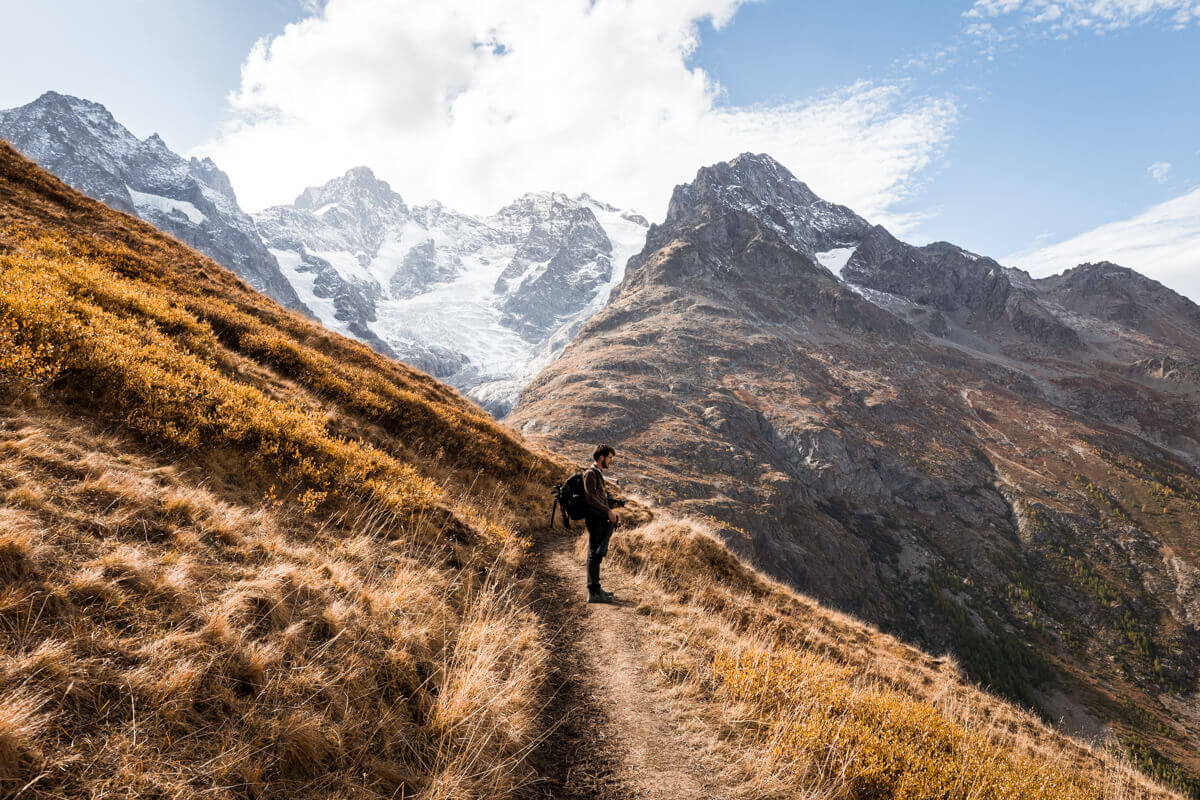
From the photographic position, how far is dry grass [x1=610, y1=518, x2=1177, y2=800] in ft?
17.0

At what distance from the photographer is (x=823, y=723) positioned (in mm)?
5648

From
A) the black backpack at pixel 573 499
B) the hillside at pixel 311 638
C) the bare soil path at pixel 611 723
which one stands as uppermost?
the black backpack at pixel 573 499

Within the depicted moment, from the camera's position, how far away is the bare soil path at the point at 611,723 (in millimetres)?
4758

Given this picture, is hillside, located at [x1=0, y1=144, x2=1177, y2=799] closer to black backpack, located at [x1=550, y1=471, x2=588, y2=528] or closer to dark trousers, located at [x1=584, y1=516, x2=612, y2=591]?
dark trousers, located at [x1=584, y1=516, x2=612, y2=591]

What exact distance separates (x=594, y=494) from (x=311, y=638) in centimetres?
547

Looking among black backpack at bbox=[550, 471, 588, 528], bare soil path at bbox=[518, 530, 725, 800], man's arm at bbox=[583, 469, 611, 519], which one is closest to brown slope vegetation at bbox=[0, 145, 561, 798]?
bare soil path at bbox=[518, 530, 725, 800]

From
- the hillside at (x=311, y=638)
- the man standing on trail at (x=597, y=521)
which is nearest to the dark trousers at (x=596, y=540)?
the man standing on trail at (x=597, y=521)

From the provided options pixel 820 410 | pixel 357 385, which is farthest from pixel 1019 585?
pixel 357 385

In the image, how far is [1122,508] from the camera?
6314 inches

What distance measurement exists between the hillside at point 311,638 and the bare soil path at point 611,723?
0.04m

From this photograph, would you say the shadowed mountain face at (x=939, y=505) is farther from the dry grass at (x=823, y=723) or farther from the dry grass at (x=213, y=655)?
the dry grass at (x=213, y=655)

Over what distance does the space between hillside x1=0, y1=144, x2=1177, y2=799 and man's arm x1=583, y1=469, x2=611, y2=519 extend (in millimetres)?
1875

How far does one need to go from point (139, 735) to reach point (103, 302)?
494 inches

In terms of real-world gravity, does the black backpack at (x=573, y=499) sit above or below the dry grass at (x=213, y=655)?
above
